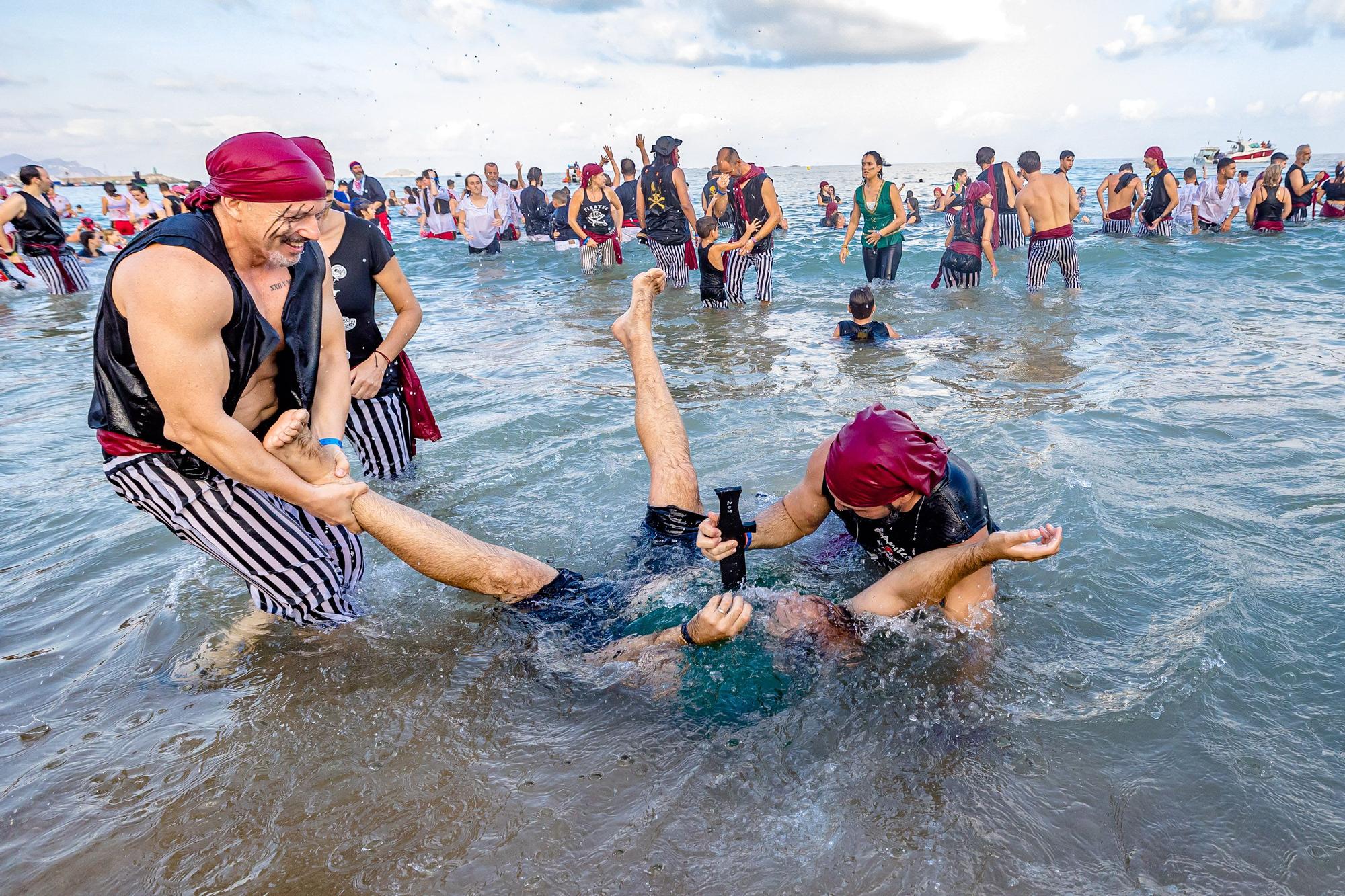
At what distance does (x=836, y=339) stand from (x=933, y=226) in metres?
14.6

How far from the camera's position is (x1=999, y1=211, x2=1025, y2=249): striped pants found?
13.8 metres

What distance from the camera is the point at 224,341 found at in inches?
93.7

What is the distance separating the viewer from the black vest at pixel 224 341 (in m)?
2.26

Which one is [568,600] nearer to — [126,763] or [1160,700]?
[126,763]

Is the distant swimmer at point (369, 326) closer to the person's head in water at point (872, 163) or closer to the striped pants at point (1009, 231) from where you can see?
the person's head in water at point (872, 163)

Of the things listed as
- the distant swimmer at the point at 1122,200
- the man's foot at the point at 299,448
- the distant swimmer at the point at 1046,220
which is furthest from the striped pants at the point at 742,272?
the distant swimmer at the point at 1122,200

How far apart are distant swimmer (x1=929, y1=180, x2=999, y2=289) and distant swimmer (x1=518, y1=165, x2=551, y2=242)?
1045 cm

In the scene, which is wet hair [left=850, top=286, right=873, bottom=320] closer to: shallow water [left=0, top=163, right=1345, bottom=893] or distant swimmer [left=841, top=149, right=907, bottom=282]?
distant swimmer [left=841, top=149, right=907, bottom=282]

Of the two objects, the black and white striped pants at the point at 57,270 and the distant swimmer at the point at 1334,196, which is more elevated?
the distant swimmer at the point at 1334,196

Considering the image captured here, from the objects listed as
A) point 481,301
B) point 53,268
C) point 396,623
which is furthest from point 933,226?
point 396,623

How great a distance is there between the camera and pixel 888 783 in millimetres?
2480

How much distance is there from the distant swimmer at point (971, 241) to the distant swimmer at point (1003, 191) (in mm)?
640

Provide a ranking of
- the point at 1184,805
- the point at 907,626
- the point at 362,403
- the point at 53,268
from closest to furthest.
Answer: the point at 1184,805 → the point at 907,626 → the point at 362,403 → the point at 53,268

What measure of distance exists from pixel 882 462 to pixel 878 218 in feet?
29.1
